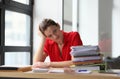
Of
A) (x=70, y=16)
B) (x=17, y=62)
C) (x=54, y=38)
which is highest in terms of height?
(x=70, y=16)

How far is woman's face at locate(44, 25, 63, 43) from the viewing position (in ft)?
8.12

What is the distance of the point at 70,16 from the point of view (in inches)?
172

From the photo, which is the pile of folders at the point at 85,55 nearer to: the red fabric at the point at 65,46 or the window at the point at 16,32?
the red fabric at the point at 65,46

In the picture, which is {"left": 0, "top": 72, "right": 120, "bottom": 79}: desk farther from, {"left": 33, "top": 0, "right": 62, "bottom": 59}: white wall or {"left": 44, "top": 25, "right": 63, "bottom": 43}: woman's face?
{"left": 33, "top": 0, "right": 62, "bottom": 59}: white wall

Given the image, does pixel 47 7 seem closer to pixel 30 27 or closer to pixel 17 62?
pixel 30 27

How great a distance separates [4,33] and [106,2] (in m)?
1.67

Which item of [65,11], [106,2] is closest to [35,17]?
[65,11]

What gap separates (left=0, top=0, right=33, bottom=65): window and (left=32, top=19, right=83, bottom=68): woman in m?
0.91

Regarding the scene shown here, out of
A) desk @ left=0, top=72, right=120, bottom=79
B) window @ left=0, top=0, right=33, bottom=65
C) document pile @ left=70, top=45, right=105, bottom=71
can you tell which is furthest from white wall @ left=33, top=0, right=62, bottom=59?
desk @ left=0, top=72, right=120, bottom=79

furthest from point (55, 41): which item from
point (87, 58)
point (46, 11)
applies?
point (46, 11)

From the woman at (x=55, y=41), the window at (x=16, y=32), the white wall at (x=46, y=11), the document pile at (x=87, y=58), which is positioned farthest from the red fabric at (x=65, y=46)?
the white wall at (x=46, y=11)

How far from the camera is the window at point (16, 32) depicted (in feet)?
11.7

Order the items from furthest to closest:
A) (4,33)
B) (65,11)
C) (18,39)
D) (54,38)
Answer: (65,11) → (18,39) → (4,33) → (54,38)

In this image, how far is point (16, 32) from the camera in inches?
161
